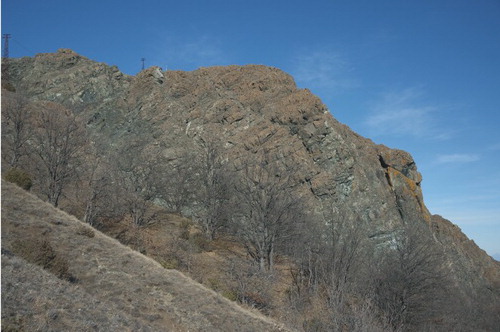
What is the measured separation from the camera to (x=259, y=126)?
65.4m

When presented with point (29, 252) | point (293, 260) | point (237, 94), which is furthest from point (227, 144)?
point (29, 252)

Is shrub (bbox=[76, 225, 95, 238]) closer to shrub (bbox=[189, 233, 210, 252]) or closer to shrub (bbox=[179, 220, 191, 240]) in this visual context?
shrub (bbox=[189, 233, 210, 252])

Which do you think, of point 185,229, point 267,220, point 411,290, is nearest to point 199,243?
point 185,229

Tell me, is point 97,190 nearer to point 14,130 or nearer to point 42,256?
point 14,130

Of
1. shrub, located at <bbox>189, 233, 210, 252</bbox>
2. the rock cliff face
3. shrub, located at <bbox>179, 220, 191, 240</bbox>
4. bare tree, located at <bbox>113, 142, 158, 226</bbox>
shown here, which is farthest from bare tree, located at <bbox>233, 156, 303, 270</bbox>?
bare tree, located at <bbox>113, 142, 158, 226</bbox>

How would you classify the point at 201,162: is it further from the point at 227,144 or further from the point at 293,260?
the point at 293,260

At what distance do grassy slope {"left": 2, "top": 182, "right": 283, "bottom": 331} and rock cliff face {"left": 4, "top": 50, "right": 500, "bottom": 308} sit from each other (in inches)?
1290

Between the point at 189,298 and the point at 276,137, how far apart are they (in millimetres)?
43598

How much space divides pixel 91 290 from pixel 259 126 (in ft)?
166

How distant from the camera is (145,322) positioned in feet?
54.0

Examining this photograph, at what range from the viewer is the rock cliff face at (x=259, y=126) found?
192 ft

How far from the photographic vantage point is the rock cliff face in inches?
2306

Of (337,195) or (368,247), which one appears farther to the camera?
(337,195)

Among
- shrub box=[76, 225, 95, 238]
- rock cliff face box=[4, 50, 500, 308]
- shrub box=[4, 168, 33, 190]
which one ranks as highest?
rock cliff face box=[4, 50, 500, 308]
